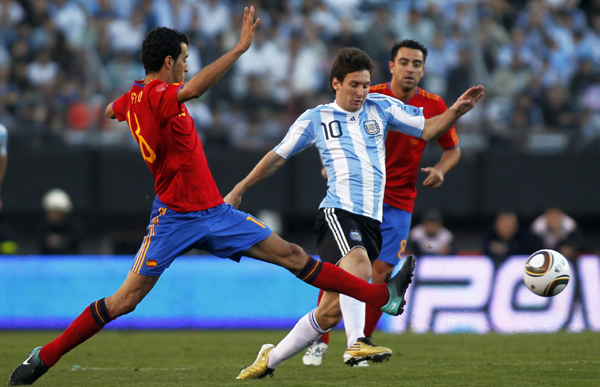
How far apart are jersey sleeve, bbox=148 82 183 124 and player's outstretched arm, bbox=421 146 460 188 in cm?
194

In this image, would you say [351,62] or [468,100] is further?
[351,62]

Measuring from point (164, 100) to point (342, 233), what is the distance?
161 centimetres

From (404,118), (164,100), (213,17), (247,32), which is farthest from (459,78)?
(164,100)

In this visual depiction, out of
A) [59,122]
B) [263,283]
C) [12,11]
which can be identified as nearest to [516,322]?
[263,283]

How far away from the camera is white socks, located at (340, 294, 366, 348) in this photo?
597 centimetres

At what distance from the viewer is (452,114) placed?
5711 mm

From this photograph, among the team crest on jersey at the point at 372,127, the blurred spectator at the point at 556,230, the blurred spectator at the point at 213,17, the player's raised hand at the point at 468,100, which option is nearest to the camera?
the player's raised hand at the point at 468,100

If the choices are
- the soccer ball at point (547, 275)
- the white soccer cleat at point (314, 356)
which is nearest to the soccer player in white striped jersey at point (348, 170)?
the white soccer cleat at point (314, 356)

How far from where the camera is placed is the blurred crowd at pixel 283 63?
12344 mm

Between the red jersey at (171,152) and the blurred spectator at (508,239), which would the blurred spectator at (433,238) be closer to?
the blurred spectator at (508,239)

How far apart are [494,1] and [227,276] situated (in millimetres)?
7826

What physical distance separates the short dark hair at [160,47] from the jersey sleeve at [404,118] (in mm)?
1663

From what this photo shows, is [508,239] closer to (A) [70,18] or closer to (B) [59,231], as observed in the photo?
(B) [59,231]

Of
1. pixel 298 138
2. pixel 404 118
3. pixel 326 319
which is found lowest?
pixel 326 319
